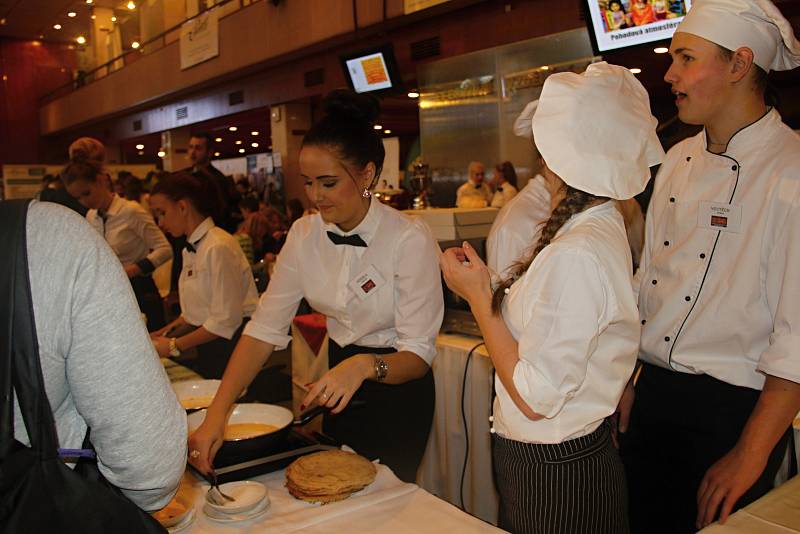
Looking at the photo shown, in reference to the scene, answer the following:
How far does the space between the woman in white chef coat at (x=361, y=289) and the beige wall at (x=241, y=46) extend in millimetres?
4836

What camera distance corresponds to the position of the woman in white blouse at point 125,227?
13.6 ft

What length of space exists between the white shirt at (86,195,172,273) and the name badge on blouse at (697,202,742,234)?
11.4ft

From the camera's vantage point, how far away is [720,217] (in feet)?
4.93

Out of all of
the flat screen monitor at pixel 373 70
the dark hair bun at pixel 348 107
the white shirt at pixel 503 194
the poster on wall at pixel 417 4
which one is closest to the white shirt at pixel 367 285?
the dark hair bun at pixel 348 107

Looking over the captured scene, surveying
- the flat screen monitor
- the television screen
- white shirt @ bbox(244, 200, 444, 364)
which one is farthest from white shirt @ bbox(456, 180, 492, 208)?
white shirt @ bbox(244, 200, 444, 364)

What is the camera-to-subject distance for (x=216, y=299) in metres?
2.67

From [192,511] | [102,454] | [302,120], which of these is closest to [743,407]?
[192,511]

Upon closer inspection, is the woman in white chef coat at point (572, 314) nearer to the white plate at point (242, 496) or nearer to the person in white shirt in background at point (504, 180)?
the white plate at point (242, 496)

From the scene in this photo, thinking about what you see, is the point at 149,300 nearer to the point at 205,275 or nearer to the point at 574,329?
the point at 205,275

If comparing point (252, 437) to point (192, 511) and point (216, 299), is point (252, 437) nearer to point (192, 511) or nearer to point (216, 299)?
point (192, 511)

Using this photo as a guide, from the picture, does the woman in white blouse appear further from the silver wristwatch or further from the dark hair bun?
the silver wristwatch

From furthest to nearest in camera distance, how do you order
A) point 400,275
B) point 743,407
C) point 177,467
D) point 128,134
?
point 128,134 → point 400,275 → point 743,407 → point 177,467

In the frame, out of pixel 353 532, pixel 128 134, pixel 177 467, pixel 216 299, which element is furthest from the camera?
pixel 128 134

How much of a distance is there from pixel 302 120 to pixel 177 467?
8374 millimetres
